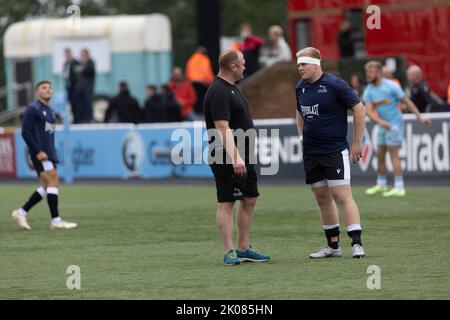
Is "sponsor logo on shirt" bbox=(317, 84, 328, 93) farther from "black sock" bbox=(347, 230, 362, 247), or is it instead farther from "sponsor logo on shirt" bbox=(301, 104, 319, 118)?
"black sock" bbox=(347, 230, 362, 247)

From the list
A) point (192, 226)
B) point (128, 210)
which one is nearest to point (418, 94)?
point (128, 210)

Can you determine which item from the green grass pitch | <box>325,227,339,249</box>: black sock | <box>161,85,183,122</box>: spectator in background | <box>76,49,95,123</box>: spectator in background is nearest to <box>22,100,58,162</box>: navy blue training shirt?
the green grass pitch

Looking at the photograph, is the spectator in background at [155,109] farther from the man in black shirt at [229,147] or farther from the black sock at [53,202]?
the man in black shirt at [229,147]

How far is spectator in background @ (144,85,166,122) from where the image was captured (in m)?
29.6

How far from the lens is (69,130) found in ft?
93.7

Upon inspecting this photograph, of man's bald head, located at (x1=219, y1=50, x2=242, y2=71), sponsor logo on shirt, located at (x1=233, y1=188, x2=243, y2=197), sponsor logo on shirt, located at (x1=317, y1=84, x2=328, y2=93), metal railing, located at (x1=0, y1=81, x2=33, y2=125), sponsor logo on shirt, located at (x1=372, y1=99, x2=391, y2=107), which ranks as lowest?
metal railing, located at (x1=0, y1=81, x2=33, y2=125)

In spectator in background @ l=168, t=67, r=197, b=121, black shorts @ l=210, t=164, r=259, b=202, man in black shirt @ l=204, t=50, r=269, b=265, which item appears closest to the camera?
man in black shirt @ l=204, t=50, r=269, b=265

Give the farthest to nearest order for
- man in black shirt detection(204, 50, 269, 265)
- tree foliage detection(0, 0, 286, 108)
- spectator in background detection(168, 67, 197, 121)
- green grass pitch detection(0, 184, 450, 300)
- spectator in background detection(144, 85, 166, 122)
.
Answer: tree foliage detection(0, 0, 286, 108) → spectator in background detection(168, 67, 197, 121) → spectator in background detection(144, 85, 166, 122) → man in black shirt detection(204, 50, 269, 265) → green grass pitch detection(0, 184, 450, 300)

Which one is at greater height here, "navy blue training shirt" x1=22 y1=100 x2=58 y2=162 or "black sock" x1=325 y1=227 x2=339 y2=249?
"navy blue training shirt" x1=22 y1=100 x2=58 y2=162

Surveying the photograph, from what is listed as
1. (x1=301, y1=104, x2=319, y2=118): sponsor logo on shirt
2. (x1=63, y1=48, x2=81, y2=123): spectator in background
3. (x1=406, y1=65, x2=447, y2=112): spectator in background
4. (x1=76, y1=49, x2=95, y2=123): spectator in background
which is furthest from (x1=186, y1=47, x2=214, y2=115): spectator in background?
(x1=301, y1=104, x2=319, y2=118): sponsor logo on shirt

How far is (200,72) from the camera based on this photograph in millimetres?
30219

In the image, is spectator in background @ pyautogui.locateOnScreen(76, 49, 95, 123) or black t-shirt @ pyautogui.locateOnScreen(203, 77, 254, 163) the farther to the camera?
spectator in background @ pyautogui.locateOnScreen(76, 49, 95, 123)

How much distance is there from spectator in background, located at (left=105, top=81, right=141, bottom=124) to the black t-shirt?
1851 cm
